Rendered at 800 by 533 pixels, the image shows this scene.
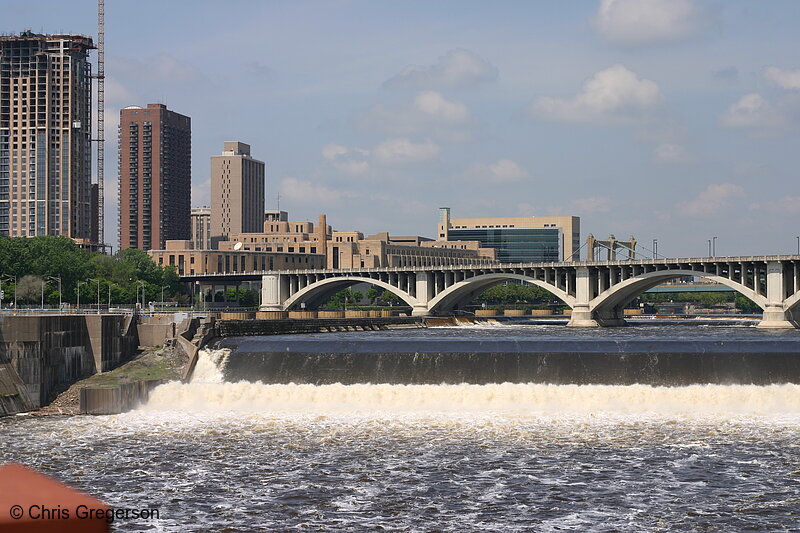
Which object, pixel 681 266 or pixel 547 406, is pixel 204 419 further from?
pixel 681 266

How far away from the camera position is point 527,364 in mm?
57844

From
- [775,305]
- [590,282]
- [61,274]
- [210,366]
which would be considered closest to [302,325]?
[210,366]

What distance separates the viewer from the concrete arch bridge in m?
119

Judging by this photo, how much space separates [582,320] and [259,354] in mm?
81006

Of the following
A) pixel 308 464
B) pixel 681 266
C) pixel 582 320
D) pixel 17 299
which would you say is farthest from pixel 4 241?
pixel 308 464

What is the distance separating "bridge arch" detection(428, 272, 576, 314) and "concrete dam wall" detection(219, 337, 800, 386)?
75384mm

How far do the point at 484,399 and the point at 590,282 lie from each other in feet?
287

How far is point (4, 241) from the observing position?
14388 cm

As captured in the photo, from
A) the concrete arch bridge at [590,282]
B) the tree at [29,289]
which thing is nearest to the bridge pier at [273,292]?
the concrete arch bridge at [590,282]

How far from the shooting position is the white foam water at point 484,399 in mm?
51000

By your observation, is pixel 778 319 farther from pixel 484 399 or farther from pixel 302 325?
pixel 484 399

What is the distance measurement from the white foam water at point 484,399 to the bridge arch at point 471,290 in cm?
8574

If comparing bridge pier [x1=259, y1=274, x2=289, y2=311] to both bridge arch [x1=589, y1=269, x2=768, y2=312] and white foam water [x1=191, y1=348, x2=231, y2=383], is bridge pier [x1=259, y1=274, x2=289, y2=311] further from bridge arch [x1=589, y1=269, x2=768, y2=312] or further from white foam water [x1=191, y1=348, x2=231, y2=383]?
white foam water [x1=191, y1=348, x2=231, y2=383]

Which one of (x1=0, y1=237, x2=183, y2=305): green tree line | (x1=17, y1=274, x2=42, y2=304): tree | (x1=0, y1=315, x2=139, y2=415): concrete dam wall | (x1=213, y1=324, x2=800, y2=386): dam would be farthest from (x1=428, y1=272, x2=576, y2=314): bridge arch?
(x1=0, y1=315, x2=139, y2=415): concrete dam wall
